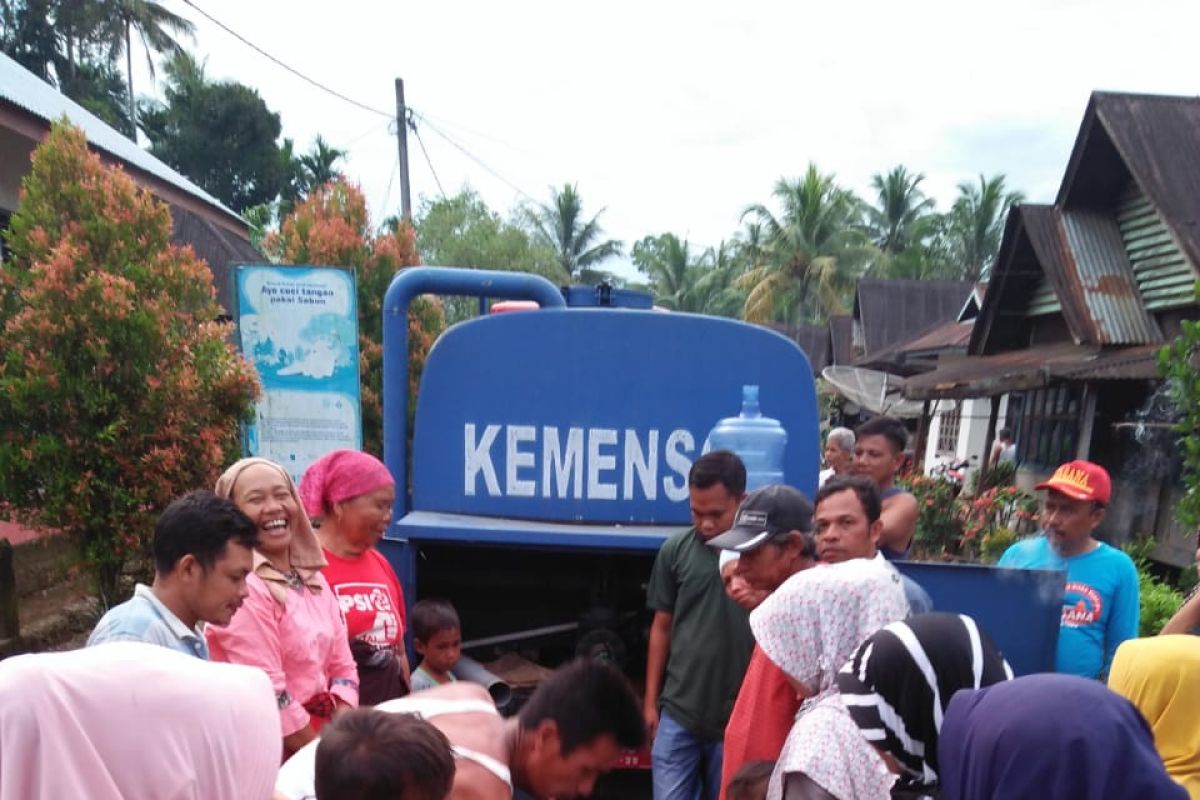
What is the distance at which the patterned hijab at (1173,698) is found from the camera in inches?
72.3

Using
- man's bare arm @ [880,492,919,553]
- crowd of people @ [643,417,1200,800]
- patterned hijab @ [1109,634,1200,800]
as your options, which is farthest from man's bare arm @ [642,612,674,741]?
patterned hijab @ [1109,634,1200,800]

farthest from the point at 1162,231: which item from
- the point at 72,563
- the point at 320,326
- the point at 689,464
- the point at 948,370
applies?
the point at 72,563

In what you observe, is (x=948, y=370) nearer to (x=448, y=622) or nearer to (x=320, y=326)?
(x=320, y=326)

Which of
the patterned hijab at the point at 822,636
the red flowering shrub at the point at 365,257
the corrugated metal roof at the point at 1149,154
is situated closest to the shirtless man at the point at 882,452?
the patterned hijab at the point at 822,636

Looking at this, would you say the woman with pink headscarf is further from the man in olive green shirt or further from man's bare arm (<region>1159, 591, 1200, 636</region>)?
man's bare arm (<region>1159, 591, 1200, 636</region>)

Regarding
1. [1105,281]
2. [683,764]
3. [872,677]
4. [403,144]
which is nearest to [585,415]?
[683,764]

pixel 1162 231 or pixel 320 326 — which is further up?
pixel 1162 231

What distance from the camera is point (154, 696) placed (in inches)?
53.6

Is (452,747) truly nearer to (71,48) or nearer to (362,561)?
(362,561)

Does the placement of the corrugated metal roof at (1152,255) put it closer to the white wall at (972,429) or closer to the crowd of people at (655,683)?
the white wall at (972,429)

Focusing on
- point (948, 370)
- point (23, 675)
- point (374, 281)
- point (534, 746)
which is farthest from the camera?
point (948, 370)

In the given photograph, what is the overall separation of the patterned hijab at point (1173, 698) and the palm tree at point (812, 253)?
3189 cm

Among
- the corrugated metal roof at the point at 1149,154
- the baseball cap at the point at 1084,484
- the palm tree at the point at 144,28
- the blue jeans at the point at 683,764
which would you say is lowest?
the blue jeans at the point at 683,764

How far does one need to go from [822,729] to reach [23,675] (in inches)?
58.3
